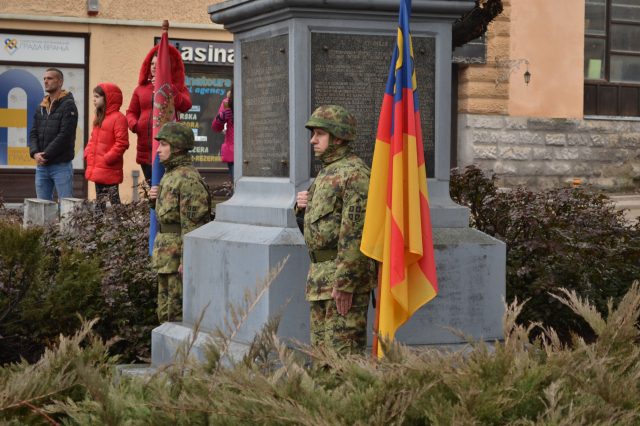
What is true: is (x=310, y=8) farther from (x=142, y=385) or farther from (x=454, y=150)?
(x=454, y=150)

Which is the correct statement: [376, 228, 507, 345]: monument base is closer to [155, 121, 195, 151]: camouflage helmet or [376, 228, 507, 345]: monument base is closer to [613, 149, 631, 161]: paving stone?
[155, 121, 195, 151]: camouflage helmet

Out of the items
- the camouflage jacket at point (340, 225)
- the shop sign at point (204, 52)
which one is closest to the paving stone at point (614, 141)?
the shop sign at point (204, 52)

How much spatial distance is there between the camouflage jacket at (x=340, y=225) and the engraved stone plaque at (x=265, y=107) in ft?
3.08

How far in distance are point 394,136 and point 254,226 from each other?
1.38m

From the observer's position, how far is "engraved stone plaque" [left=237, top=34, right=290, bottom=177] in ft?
16.9

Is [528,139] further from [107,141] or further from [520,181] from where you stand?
[107,141]

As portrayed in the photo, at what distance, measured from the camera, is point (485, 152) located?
16453mm

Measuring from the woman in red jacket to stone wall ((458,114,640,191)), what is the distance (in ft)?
30.3

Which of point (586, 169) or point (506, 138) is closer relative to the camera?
point (506, 138)

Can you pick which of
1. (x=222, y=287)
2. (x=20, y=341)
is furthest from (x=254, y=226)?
(x=20, y=341)

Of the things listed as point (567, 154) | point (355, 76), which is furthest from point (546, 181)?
point (355, 76)

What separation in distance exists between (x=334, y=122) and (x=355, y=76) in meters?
0.98

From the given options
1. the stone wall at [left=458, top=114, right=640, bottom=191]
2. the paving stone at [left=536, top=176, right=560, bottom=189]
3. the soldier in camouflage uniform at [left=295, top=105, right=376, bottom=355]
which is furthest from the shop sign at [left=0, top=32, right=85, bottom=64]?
the soldier in camouflage uniform at [left=295, top=105, right=376, bottom=355]

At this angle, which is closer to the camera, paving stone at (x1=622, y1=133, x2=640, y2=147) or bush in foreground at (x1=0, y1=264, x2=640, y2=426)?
bush in foreground at (x1=0, y1=264, x2=640, y2=426)
